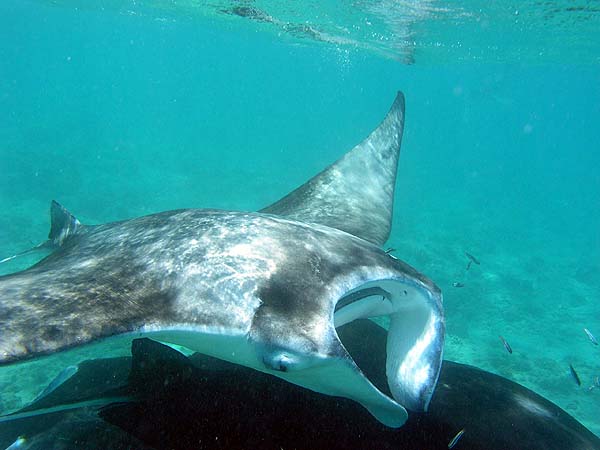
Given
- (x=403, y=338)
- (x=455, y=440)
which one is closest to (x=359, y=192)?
(x=403, y=338)

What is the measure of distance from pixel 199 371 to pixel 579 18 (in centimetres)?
2160

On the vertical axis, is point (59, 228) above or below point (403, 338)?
below

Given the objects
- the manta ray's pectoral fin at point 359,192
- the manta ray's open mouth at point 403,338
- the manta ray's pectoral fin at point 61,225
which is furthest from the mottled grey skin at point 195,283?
the manta ray's pectoral fin at point 359,192

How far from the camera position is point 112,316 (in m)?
2.17

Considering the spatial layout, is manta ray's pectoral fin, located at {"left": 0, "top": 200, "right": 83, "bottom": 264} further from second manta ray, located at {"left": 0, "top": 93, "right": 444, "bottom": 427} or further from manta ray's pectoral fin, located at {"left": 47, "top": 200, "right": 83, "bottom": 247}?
second manta ray, located at {"left": 0, "top": 93, "right": 444, "bottom": 427}

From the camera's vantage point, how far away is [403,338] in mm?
2889

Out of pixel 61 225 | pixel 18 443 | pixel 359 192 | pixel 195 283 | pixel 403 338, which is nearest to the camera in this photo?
pixel 18 443

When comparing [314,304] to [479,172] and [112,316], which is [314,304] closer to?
[112,316]

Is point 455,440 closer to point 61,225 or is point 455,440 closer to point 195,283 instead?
point 195,283

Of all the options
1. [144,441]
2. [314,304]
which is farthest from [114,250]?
[314,304]

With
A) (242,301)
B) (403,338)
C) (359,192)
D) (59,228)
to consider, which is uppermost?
(242,301)

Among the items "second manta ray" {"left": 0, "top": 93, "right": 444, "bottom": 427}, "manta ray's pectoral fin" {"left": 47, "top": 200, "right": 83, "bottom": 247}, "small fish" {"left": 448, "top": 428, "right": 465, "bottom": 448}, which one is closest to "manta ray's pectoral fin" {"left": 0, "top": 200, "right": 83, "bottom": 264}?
"manta ray's pectoral fin" {"left": 47, "top": 200, "right": 83, "bottom": 247}

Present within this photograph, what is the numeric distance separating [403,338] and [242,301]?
1.33 metres

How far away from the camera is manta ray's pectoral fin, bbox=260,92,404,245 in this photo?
556cm
